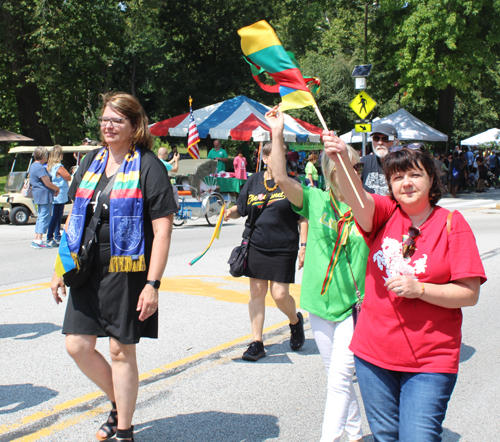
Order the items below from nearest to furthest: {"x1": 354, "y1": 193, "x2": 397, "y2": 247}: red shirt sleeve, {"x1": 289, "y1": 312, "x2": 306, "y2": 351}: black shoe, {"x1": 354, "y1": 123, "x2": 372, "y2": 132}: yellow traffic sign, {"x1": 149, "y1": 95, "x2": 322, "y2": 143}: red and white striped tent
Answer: {"x1": 354, "y1": 193, "x2": 397, "y2": 247}: red shirt sleeve
{"x1": 289, "y1": 312, "x2": 306, "y2": 351}: black shoe
{"x1": 354, "y1": 123, "x2": 372, "y2": 132}: yellow traffic sign
{"x1": 149, "y1": 95, "x2": 322, "y2": 143}: red and white striped tent

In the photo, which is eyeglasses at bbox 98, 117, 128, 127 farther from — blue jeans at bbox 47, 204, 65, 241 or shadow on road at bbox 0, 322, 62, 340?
blue jeans at bbox 47, 204, 65, 241

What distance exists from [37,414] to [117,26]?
26.1 meters

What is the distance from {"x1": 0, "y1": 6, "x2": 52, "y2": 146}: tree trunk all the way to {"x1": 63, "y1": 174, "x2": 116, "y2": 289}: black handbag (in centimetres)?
2277

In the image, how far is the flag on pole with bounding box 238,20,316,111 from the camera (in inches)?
125

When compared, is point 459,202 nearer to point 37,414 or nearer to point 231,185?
Result: point 231,185

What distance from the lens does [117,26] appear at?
2711 centimetres

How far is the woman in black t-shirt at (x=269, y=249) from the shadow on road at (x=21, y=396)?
1595 mm

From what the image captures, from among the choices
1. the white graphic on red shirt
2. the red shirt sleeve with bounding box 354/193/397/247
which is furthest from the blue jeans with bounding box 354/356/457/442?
the red shirt sleeve with bounding box 354/193/397/247

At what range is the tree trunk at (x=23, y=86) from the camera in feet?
76.0

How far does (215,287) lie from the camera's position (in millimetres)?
7625

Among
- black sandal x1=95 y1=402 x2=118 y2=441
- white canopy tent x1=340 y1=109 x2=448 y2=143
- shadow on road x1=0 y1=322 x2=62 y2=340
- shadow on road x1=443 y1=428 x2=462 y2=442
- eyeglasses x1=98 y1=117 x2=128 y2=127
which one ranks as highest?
white canopy tent x1=340 y1=109 x2=448 y2=143

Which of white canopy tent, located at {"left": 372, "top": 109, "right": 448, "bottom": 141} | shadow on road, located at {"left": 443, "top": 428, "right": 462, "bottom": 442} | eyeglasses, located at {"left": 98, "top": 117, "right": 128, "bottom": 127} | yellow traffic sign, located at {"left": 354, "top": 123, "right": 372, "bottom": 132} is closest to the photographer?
eyeglasses, located at {"left": 98, "top": 117, "right": 128, "bottom": 127}

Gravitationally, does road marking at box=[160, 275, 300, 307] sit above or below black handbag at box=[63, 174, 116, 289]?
below

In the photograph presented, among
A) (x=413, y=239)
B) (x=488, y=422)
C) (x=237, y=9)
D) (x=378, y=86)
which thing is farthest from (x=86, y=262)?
(x=237, y=9)
